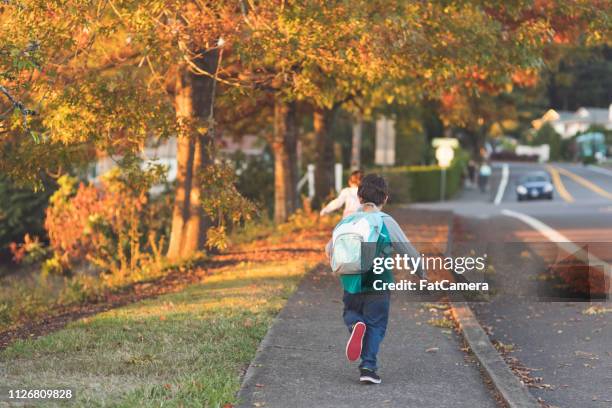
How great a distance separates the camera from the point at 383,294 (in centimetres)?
731

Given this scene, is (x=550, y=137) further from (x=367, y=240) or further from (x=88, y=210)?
(x=367, y=240)

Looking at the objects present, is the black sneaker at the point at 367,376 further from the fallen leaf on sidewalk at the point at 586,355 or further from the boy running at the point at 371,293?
the fallen leaf on sidewalk at the point at 586,355

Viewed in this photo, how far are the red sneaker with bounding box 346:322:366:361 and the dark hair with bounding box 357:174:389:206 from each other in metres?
0.88

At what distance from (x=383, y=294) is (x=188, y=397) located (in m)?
1.61

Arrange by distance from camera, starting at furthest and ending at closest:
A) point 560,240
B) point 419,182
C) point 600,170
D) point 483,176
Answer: point 600,170, point 483,176, point 419,182, point 560,240

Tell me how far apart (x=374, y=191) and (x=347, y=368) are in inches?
59.6

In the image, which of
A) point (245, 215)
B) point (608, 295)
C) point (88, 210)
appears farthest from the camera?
point (88, 210)

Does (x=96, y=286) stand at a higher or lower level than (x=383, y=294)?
lower

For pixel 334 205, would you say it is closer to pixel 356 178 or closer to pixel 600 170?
pixel 356 178

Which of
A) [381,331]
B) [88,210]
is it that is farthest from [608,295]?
[88,210]

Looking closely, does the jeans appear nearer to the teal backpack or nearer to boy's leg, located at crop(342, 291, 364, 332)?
boy's leg, located at crop(342, 291, 364, 332)

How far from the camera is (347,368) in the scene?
313 inches

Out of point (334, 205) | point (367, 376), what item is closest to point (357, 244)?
point (367, 376)

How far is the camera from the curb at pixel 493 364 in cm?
695
